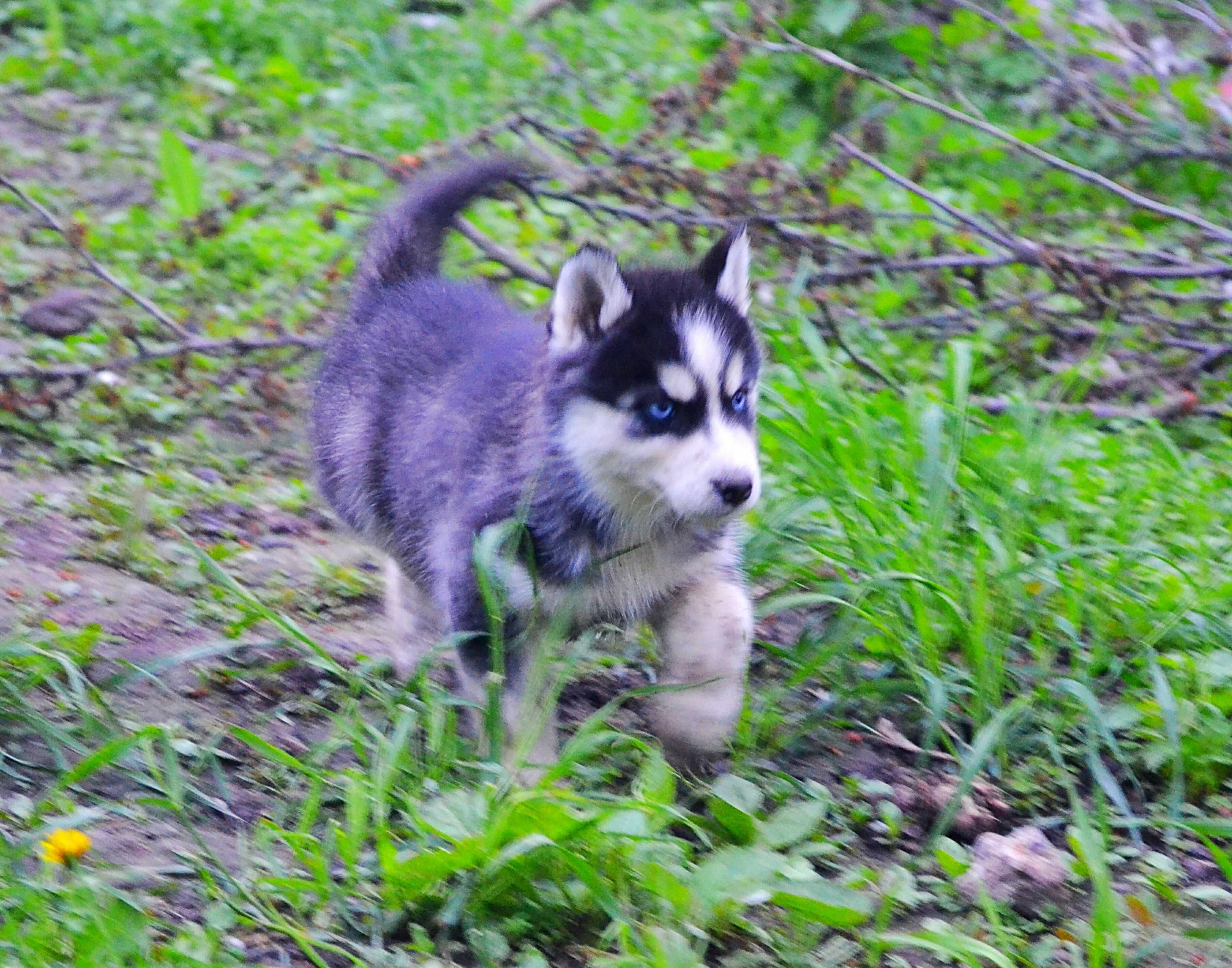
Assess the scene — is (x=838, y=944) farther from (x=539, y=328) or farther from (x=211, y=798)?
(x=539, y=328)

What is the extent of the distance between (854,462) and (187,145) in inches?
164

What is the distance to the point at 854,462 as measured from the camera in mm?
3967

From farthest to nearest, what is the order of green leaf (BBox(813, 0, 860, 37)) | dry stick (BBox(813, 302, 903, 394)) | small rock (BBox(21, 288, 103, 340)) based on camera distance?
green leaf (BBox(813, 0, 860, 37)) → small rock (BBox(21, 288, 103, 340)) → dry stick (BBox(813, 302, 903, 394))

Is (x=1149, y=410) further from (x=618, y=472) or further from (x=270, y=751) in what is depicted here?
(x=270, y=751)

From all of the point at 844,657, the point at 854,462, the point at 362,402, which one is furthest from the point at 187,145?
the point at 844,657

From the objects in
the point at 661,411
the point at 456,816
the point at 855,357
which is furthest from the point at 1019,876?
the point at 855,357

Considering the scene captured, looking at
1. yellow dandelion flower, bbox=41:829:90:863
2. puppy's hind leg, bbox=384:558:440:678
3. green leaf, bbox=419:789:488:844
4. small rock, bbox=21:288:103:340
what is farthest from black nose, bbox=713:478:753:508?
small rock, bbox=21:288:103:340

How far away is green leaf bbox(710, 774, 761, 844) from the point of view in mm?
2826

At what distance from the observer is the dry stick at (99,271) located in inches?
200

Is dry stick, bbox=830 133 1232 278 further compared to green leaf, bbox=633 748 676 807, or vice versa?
dry stick, bbox=830 133 1232 278

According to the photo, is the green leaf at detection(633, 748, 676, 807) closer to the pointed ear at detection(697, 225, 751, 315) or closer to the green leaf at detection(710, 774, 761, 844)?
the green leaf at detection(710, 774, 761, 844)

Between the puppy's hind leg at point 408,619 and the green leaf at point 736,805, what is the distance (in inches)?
37.3

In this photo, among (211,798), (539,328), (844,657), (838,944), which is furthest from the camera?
(539,328)

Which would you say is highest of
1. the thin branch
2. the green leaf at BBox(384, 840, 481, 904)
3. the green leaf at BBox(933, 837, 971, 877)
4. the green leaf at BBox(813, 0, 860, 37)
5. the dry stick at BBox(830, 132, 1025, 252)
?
the green leaf at BBox(813, 0, 860, 37)
